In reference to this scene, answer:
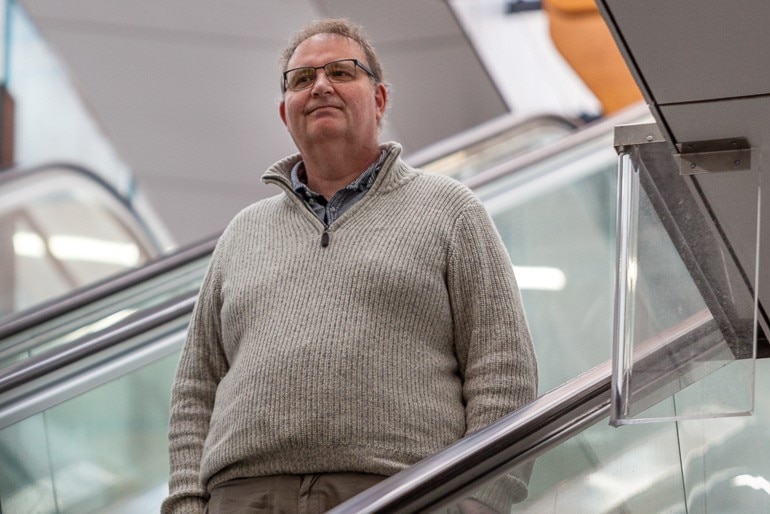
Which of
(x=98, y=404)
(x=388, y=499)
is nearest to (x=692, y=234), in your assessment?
(x=388, y=499)

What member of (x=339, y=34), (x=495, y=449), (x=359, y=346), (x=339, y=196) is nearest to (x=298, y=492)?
(x=359, y=346)

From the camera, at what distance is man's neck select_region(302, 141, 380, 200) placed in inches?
116

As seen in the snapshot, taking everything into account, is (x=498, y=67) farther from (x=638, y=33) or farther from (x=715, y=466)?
(x=638, y=33)

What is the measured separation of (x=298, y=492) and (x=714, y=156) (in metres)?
1.08

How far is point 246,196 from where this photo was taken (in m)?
11.0

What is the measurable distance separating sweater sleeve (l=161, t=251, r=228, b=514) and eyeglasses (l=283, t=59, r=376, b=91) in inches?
18.4

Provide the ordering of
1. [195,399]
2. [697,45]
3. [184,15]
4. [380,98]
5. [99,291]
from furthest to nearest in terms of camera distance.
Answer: [184,15] → [99,291] → [380,98] → [195,399] → [697,45]

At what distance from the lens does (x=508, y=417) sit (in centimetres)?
245

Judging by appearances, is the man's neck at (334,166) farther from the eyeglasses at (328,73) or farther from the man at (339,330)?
the eyeglasses at (328,73)

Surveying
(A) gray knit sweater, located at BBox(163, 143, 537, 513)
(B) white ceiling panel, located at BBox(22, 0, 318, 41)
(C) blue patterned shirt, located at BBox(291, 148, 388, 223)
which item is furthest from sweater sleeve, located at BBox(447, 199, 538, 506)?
(B) white ceiling panel, located at BBox(22, 0, 318, 41)

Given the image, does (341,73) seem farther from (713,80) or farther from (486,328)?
(713,80)

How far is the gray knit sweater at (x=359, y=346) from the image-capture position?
2.54 metres

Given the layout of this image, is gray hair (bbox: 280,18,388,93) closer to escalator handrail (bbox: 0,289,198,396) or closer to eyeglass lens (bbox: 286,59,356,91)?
eyeglass lens (bbox: 286,59,356,91)

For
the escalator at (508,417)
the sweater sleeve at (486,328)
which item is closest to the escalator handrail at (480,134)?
the escalator at (508,417)
